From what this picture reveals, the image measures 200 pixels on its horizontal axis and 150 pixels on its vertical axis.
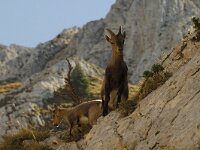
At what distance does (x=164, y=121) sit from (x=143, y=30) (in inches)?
5076

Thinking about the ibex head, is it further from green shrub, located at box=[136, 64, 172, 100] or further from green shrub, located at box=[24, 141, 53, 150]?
green shrub, located at box=[24, 141, 53, 150]

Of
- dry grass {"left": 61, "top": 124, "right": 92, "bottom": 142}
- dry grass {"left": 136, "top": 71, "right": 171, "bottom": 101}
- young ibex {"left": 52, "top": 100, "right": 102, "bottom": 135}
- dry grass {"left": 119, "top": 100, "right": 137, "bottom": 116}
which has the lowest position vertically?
dry grass {"left": 61, "top": 124, "right": 92, "bottom": 142}

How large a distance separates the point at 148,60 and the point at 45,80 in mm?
40804

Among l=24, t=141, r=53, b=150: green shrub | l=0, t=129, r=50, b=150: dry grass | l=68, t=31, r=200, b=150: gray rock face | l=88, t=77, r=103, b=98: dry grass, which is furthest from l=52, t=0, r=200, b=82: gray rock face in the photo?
l=68, t=31, r=200, b=150: gray rock face

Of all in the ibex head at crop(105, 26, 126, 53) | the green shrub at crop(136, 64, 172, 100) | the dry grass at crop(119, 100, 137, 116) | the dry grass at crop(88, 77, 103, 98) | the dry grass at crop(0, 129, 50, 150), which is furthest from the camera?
the dry grass at crop(88, 77, 103, 98)

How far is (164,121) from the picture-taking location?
1463cm

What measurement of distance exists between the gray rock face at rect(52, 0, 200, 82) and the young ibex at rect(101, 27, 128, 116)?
331ft

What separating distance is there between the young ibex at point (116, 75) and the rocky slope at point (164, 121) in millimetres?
903

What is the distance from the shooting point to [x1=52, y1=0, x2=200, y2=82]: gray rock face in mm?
127625

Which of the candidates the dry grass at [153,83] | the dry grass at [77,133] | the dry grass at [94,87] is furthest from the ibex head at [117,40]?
the dry grass at [94,87]

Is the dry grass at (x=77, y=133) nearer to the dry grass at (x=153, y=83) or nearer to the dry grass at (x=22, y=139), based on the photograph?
the dry grass at (x=22, y=139)

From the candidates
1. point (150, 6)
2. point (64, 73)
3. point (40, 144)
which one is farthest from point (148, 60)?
point (40, 144)

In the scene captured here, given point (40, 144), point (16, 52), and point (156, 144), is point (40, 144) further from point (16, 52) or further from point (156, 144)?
point (16, 52)

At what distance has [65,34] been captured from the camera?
189625mm
